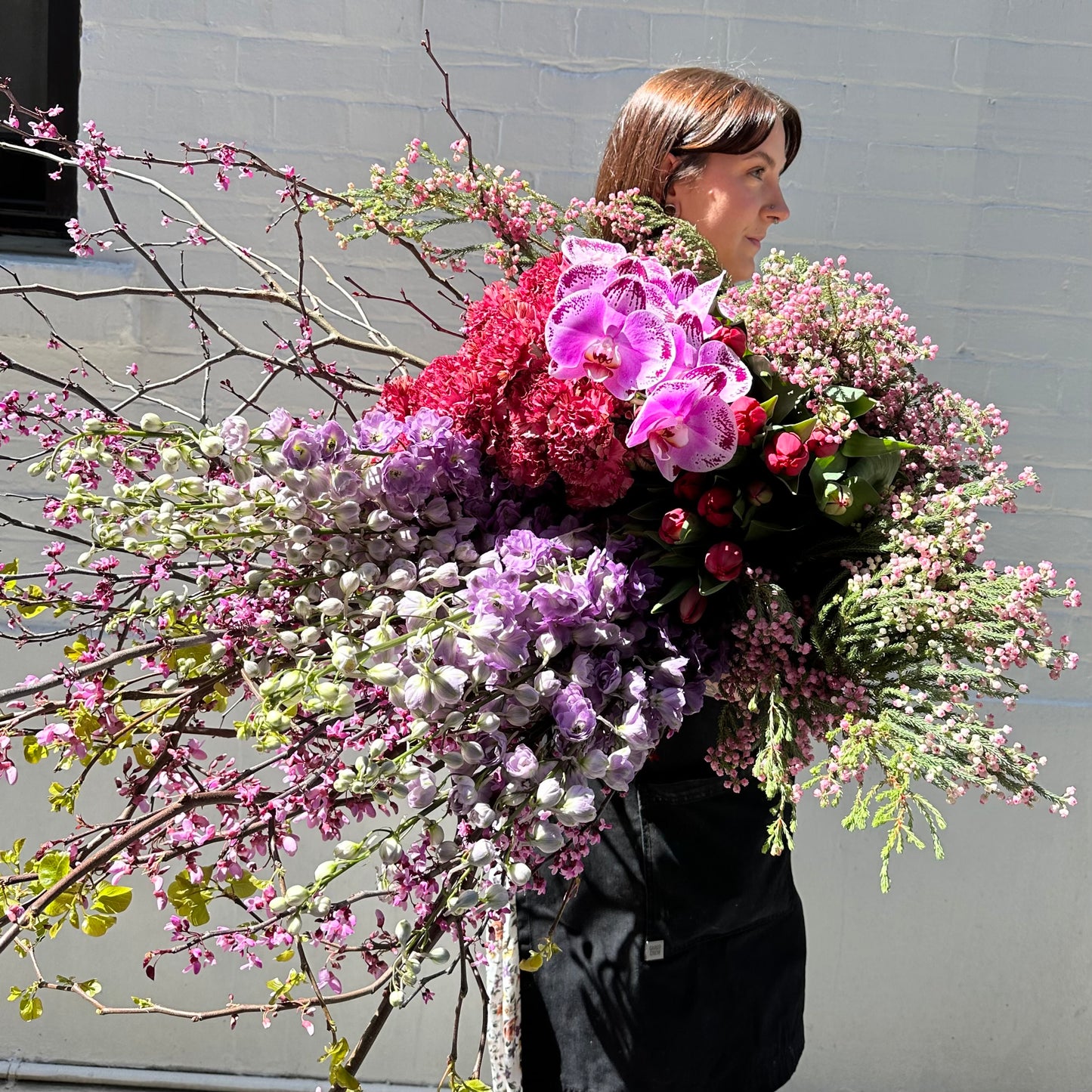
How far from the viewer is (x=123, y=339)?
2020mm

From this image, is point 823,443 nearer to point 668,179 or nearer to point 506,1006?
point 668,179

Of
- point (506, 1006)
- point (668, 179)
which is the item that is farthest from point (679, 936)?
point (668, 179)

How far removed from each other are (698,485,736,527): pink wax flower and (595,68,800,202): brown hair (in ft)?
1.78

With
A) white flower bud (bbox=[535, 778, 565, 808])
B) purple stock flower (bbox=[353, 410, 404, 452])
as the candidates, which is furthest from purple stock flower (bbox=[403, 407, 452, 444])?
white flower bud (bbox=[535, 778, 565, 808])

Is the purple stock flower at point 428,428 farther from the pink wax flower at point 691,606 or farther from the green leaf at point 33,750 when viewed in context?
the green leaf at point 33,750

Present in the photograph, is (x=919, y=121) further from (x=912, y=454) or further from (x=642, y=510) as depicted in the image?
(x=642, y=510)

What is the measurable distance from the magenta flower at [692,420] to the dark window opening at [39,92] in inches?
67.4

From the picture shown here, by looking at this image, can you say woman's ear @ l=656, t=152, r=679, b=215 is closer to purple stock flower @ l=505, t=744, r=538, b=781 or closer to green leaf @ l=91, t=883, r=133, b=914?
purple stock flower @ l=505, t=744, r=538, b=781

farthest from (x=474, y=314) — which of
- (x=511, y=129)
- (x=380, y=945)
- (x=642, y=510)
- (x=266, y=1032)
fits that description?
(x=266, y=1032)

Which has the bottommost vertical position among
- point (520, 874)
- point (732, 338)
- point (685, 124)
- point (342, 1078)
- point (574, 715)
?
point (342, 1078)

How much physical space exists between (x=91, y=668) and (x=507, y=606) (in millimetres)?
412

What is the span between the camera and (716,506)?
3.16ft

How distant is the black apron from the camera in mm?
1186

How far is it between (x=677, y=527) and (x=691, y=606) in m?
0.08
